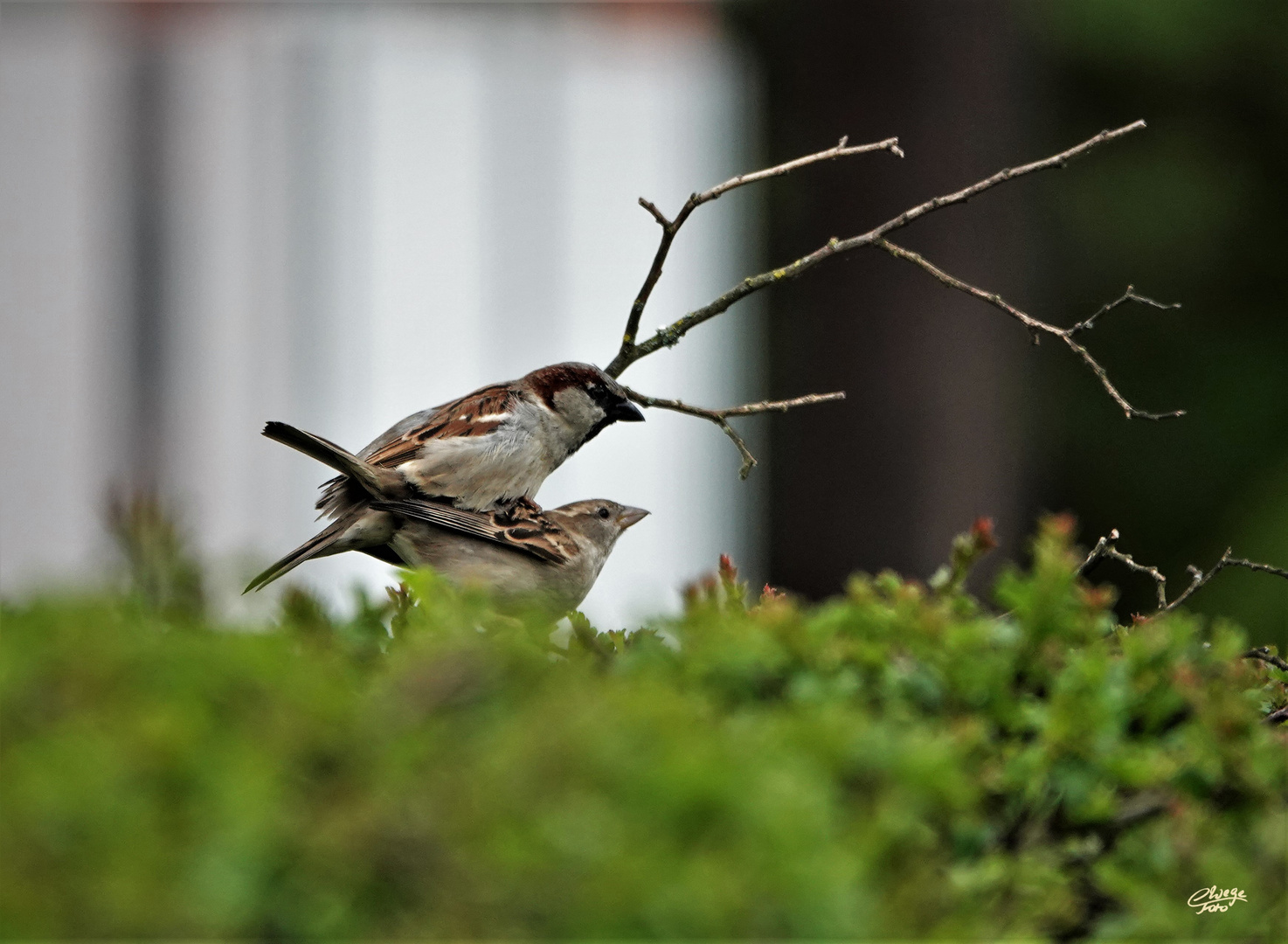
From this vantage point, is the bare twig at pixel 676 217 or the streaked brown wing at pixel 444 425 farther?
the streaked brown wing at pixel 444 425

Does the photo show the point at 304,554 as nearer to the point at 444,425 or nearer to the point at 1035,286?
the point at 444,425

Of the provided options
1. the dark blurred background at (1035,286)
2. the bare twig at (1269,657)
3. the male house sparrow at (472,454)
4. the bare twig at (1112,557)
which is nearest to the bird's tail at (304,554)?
the male house sparrow at (472,454)

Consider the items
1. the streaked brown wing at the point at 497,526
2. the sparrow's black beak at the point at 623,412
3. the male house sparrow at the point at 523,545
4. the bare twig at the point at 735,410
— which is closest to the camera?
the bare twig at the point at 735,410

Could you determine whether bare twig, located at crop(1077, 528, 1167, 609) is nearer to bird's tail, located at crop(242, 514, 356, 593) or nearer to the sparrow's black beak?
the sparrow's black beak

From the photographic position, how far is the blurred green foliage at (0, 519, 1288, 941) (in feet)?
4.70

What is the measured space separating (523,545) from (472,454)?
0.54 m

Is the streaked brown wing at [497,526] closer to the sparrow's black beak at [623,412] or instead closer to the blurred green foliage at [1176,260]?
the sparrow's black beak at [623,412]

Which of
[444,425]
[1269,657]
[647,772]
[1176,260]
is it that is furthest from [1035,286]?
[647,772]

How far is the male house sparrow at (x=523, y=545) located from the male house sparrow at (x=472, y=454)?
0.19ft

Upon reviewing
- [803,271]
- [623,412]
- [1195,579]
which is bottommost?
[1195,579]

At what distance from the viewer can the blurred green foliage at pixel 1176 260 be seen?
11055mm

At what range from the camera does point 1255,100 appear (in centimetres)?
1144

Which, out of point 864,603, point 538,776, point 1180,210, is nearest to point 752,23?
point 1180,210

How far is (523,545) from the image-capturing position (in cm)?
427
